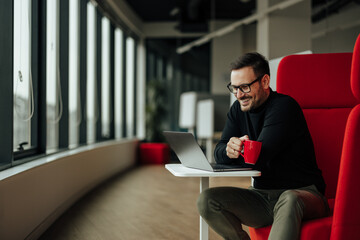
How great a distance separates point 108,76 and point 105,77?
0.51ft

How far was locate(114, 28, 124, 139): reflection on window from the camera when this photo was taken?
24.4ft

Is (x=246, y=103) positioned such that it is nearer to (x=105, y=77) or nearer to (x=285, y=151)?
(x=285, y=151)

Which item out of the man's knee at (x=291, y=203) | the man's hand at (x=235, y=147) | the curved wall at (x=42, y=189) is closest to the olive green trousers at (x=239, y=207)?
the man's knee at (x=291, y=203)

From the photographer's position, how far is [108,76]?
22.2 ft

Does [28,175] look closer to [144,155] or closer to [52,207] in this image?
[52,207]

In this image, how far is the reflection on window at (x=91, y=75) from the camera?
5715 mm

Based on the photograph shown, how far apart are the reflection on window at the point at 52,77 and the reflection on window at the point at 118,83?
121 inches

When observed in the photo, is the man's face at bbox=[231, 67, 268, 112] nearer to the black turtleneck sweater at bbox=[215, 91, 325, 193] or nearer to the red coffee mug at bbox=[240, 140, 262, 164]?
the black turtleneck sweater at bbox=[215, 91, 325, 193]

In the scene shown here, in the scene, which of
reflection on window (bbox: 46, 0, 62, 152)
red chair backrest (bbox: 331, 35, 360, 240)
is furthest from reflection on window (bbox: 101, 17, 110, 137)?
red chair backrest (bbox: 331, 35, 360, 240)

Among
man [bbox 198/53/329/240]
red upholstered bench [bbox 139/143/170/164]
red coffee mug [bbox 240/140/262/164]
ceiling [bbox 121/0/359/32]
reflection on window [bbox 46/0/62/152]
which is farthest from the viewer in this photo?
red upholstered bench [bbox 139/143/170/164]

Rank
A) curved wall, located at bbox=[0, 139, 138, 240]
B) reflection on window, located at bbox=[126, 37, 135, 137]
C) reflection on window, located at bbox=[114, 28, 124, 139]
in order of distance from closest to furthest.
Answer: curved wall, located at bbox=[0, 139, 138, 240]
reflection on window, located at bbox=[114, 28, 124, 139]
reflection on window, located at bbox=[126, 37, 135, 137]

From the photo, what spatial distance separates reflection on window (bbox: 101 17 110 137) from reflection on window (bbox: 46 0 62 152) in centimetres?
211

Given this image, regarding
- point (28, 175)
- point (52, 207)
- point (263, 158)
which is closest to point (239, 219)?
point (263, 158)

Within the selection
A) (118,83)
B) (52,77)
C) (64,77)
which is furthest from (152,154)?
(52,77)
